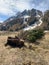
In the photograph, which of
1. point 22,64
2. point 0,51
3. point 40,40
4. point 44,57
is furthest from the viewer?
point 40,40

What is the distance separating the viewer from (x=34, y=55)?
2727 cm

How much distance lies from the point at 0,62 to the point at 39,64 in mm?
5528

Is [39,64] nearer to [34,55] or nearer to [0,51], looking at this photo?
[34,55]

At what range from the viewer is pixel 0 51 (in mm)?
28797

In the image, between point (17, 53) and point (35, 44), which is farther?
→ point (35, 44)

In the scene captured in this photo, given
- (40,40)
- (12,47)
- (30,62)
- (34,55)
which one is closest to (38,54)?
(34,55)

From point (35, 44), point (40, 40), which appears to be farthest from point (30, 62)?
point (40, 40)

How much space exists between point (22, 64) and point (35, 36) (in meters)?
13.9

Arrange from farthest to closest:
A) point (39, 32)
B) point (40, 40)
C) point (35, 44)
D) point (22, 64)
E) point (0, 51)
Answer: point (39, 32)
point (40, 40)
point (35, 44)
point (0, 51)
point (22, 64)

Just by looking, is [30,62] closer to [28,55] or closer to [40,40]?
[28,55]

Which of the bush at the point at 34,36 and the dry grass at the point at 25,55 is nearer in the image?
the dry grass at the point at 25,55

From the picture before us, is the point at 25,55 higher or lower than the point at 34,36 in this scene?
lower

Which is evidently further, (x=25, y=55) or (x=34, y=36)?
(x=34, y=36)

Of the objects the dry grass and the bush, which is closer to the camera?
the dry grass
